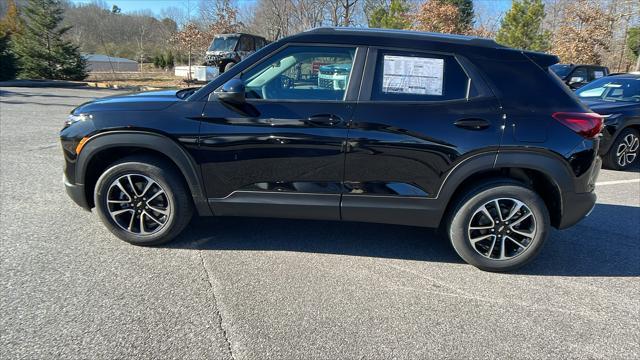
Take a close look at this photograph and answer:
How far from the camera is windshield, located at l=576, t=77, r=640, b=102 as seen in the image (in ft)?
25.0

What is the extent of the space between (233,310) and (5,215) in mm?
3013

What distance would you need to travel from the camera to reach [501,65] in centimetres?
329

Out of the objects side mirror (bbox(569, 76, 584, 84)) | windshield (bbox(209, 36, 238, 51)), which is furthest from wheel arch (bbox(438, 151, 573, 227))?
windshield (bbox(209, 36, 238, 51))

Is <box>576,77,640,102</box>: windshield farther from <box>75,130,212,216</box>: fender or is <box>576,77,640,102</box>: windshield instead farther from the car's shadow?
<box>75,130,212,216</box>: fender

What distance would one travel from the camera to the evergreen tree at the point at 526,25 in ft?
91.1

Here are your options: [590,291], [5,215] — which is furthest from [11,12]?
[590,291]

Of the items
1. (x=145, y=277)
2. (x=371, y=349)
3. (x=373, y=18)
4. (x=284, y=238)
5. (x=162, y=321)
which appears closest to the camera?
(x=371, y=349)

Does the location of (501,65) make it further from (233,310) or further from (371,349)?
(233,310)

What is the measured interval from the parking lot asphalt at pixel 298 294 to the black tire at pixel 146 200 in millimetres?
152

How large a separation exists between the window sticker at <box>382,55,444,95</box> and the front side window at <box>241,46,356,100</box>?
0.33m

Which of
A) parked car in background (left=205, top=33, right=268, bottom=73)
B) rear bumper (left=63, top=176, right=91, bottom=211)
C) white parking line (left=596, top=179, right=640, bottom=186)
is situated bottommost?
white parking line (left=596, top=179, right=640, bottom=186)

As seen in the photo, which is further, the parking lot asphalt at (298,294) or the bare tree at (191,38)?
the bare tree at (191,38)

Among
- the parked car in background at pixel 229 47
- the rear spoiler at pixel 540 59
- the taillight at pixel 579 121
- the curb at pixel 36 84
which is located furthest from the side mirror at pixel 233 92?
the curb at pixel 36 84

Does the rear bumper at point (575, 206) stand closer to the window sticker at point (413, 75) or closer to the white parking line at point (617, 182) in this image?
the window sticker at point (413, 75)
